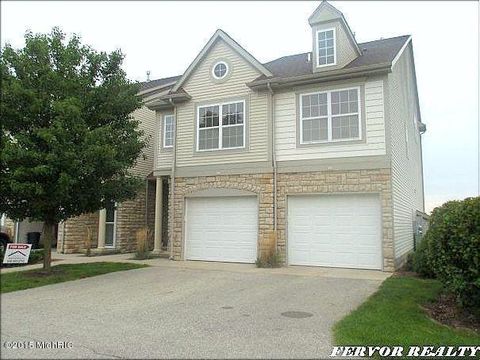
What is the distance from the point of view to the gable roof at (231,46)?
14.7 m

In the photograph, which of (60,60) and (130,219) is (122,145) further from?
(130,219)

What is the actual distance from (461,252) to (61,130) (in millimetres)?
7849

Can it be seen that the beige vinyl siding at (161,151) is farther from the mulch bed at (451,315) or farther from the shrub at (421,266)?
the mulch bed at (451,315)

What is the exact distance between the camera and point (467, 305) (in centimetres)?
748

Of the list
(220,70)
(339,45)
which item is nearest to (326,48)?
(339,45)

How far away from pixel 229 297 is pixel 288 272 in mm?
3933

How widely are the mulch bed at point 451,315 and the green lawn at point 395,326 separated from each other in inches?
8.4

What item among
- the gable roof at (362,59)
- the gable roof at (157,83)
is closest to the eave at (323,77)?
the gable roof at (362,59)

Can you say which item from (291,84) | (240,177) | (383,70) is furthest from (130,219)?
(383,70)

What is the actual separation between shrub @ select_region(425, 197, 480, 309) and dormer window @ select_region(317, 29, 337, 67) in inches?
306

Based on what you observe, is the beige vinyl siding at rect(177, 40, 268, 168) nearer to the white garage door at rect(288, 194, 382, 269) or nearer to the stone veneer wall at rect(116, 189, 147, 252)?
the white garage door at rect(288, 194, 382, 269)

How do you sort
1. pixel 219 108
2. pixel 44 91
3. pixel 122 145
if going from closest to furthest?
pixel 44 91 < pixel 122 145 < pixel 219 108

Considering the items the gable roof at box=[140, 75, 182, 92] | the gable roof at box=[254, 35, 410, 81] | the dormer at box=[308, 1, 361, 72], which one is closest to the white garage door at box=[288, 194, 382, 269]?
the gable roof at box=[254, 35, 410, 81]

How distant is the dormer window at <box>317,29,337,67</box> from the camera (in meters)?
14.0
